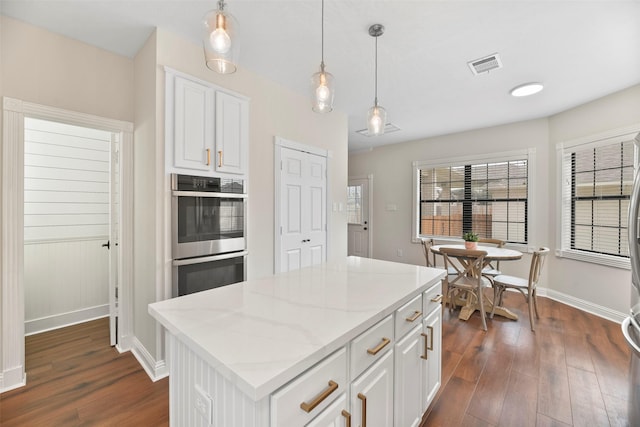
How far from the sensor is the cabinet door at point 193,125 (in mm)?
2166

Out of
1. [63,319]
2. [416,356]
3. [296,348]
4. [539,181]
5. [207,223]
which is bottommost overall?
[63,319]

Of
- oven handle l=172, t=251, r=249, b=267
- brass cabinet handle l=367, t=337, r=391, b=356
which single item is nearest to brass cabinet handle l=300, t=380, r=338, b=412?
brass cabinet handle l=367, t=337, r=391, b=356

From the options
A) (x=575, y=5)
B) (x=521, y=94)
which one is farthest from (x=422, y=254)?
(x=575, y=5)

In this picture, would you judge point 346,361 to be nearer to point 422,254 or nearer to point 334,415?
point 334,415

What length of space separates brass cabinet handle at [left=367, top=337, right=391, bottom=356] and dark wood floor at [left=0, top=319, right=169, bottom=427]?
1463mm

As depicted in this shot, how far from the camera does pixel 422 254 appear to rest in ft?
17.2

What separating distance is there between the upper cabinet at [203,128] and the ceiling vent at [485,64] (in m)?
2.19

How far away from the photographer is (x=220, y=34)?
1207 millimetres

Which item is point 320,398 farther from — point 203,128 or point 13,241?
point 13,241

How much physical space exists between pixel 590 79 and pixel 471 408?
3.40 meters

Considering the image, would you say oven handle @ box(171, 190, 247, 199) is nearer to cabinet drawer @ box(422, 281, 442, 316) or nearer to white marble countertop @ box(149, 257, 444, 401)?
white marble countertop @ box(149, 257, 444, 401)

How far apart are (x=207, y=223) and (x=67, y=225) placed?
192 cm

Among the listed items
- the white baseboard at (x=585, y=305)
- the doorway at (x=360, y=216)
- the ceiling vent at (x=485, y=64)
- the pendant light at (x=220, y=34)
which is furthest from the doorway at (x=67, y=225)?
the white baseboard at (x=585, y=305)

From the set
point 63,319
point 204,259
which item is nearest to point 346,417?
point 204,259
